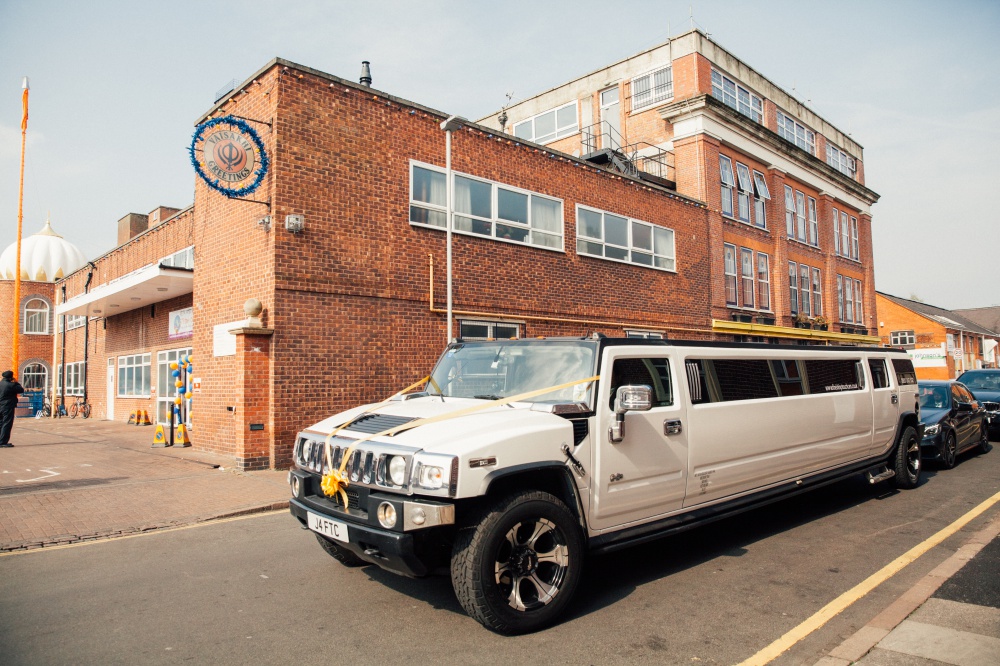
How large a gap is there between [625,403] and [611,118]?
80.4 feet

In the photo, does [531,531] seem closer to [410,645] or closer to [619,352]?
[410,645]

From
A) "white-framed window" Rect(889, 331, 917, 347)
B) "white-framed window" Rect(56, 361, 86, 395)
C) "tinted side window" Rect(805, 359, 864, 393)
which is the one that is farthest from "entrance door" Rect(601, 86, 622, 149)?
"white-framed window" Rect(889, 331, 917, 347)

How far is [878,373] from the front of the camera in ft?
27.3

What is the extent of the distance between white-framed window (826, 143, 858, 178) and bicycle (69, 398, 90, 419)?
114ft

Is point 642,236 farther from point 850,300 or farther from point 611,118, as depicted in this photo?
point 850,300

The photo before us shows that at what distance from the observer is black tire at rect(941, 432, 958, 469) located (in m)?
10.2

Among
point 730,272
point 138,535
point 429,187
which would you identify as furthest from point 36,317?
point 138,535

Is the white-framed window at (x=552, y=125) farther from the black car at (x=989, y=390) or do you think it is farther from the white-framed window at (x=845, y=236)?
the black car at (x=989, y=390)

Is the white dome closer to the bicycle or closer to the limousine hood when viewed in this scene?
the bicycle

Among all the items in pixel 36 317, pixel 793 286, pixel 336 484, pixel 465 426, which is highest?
pixel 36 317

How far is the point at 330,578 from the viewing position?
5.15 m

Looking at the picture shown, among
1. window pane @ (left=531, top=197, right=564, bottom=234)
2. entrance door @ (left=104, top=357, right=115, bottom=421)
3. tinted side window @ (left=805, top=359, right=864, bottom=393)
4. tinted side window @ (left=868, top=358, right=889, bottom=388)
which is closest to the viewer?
tinted side window @ (left=805, top=359, right=864, bottom=393)

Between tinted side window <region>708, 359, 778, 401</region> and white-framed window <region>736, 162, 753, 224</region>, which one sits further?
white-framed window <region>736, 162, 753, 224</region>

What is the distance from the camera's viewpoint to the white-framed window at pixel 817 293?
29.1m
